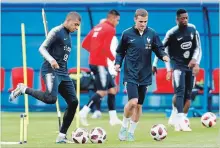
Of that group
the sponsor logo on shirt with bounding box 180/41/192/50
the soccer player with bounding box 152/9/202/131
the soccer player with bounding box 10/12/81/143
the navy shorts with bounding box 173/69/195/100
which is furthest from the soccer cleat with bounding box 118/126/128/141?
the sponsor logo on shirt with bounding box 180/41/192/50

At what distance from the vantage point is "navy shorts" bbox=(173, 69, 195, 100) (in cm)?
1627

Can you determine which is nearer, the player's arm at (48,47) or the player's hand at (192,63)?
the player's arm at (48,47)

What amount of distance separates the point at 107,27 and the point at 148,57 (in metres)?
5.67

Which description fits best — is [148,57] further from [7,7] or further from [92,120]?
[7,7]

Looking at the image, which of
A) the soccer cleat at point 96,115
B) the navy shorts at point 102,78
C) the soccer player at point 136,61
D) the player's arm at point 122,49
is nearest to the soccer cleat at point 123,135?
the soccer player at point 136,61

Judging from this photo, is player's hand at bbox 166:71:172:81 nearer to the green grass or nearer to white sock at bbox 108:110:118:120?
Answer: the green grass

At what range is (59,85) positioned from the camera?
1308 centimetres

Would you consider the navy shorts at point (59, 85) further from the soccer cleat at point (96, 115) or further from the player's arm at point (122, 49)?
the soccer cleat at point (96, 115)

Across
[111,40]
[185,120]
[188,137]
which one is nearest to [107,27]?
[111,40]

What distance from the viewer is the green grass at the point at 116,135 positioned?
12.5 m

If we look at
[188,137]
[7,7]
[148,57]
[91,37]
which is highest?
[7,7]

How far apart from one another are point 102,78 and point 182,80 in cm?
323

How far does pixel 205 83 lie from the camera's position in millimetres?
21938

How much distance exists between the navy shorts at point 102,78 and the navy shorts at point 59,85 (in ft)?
19.4
